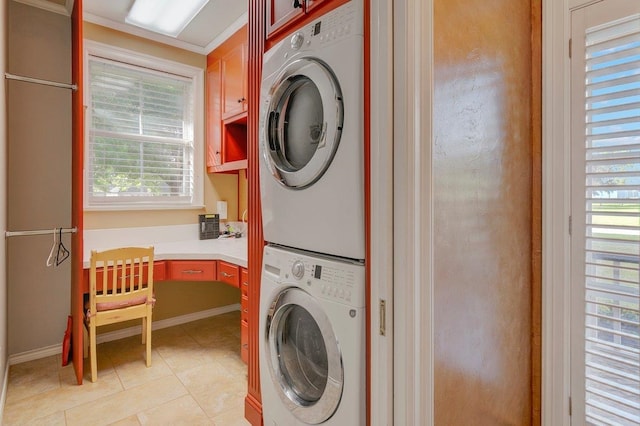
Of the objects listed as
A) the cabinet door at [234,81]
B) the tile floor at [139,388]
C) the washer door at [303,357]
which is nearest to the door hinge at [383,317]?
the washer door at [303,357]

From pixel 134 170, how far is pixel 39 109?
0.78 metres

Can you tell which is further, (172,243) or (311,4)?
(172,243)

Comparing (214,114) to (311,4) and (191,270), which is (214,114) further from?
(311,4)

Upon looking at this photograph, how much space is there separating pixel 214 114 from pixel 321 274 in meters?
2.56

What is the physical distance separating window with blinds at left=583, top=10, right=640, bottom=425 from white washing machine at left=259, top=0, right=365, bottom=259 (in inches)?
43.6

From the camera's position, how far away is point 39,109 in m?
2.57

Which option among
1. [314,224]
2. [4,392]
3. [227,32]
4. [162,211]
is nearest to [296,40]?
[314,224]

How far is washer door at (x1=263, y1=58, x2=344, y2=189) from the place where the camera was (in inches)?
44.6

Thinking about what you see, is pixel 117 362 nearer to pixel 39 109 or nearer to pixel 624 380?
pixel 39 109

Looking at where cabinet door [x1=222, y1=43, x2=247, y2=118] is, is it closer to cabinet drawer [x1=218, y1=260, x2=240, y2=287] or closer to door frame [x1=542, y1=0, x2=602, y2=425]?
cabinet drawer [x1=218, y1=260, x2=240, y2=287]

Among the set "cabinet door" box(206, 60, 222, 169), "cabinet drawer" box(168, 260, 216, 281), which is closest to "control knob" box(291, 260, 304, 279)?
"cabinet drawer" box(168, 260, 216, 281)

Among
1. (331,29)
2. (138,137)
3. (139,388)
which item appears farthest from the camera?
(138,137)

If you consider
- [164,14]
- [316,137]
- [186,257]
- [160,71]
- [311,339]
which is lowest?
[311,339]

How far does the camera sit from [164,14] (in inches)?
105
